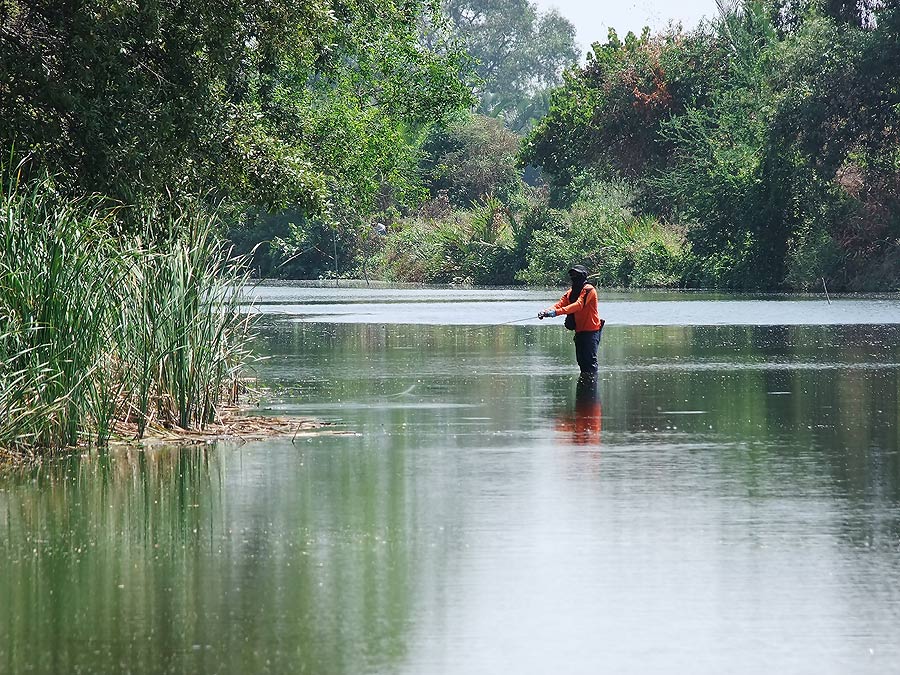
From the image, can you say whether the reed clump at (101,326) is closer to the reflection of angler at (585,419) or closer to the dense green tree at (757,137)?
the reflection of angler at (585,419)

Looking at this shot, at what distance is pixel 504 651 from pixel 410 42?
127 ft

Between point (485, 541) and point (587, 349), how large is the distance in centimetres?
1258

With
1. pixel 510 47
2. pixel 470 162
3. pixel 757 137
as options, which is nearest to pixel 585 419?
pixel 757 137

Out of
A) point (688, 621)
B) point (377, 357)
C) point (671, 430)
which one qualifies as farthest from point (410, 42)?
point (688, 621)

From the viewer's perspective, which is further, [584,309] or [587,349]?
[587,349]

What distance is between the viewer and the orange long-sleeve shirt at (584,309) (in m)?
21.1

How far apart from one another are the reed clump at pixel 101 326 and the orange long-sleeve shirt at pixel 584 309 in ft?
18.8

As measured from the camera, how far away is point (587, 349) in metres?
22.1

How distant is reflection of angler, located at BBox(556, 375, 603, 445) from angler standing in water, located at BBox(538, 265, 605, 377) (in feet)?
3.81

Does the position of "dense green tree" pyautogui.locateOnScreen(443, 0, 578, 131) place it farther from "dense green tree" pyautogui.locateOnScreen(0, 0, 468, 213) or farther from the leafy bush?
"dense green tree" pyautogui.locateOnScreen(0, 0, 468, 213)

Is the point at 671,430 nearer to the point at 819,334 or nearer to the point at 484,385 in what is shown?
the point at 484,385

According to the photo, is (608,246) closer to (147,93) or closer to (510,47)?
(147,93)

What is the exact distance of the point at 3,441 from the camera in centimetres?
1318

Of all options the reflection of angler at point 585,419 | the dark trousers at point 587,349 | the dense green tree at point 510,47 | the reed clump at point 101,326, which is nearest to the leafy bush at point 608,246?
the dark trousers at point 587,349
